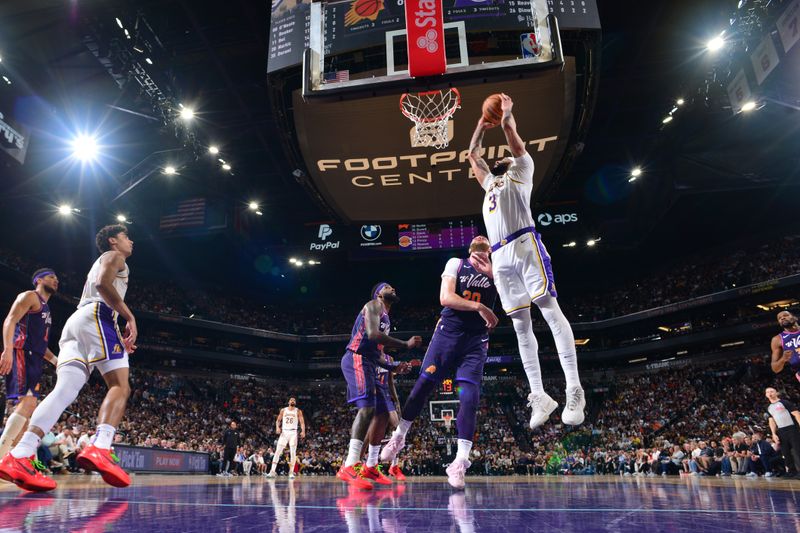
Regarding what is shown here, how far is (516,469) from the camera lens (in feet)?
71.7

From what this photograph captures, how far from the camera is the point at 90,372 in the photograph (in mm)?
4008

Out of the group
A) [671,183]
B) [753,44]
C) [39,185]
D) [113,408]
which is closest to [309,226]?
[39,185]

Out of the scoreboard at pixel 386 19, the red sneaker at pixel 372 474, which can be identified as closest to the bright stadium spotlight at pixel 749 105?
the scoreboard at pixel 386 19

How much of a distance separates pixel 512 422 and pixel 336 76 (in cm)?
2486

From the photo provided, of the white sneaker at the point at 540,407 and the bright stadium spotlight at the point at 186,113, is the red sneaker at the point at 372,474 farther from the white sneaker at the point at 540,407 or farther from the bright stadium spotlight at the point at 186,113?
the bright stadium spotlight at the point at 186,113

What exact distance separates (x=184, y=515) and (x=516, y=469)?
71.2 ft

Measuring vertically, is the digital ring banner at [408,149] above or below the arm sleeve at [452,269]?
above

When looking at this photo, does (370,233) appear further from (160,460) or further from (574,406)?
(574,406)

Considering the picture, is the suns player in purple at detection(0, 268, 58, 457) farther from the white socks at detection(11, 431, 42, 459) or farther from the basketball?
the basketball

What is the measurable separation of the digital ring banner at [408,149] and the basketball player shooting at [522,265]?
7.21 metres

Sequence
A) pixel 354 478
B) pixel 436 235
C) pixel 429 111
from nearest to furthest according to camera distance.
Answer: pixel 354 478, pixel 429 111, pixel 436 235

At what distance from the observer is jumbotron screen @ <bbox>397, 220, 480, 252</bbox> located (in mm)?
21125

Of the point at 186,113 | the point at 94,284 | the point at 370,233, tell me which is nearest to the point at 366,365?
the point at 94,284

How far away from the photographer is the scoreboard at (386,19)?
8.34 m
